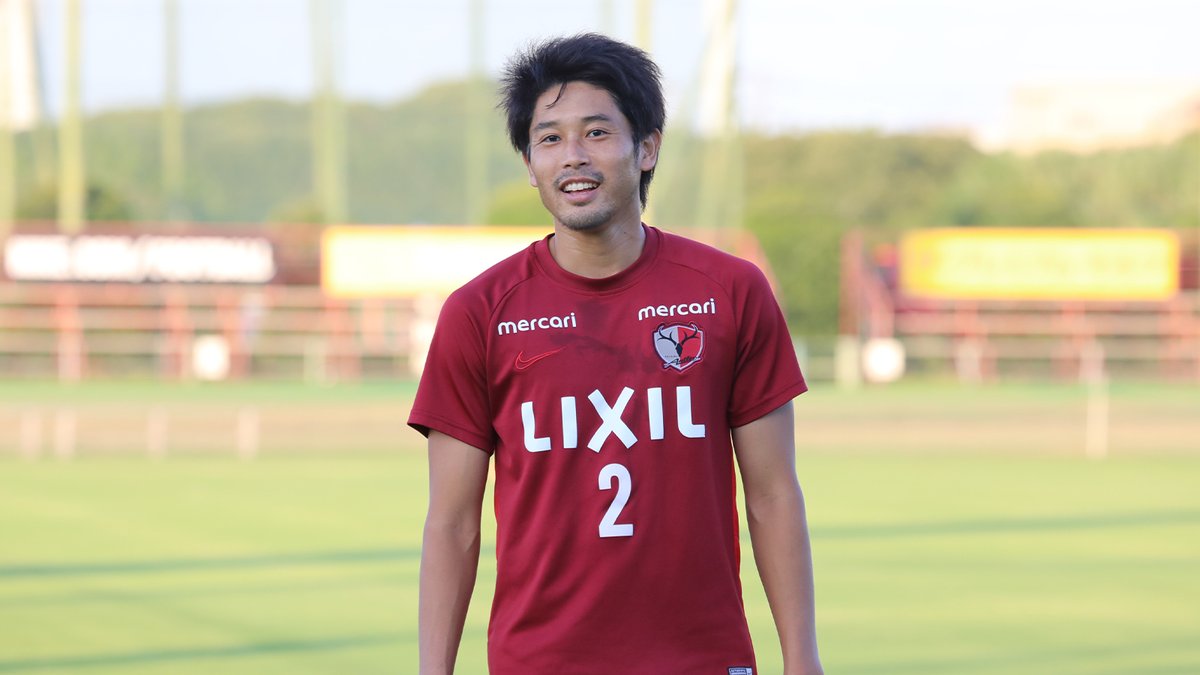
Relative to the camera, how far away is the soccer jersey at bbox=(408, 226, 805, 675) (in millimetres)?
3359

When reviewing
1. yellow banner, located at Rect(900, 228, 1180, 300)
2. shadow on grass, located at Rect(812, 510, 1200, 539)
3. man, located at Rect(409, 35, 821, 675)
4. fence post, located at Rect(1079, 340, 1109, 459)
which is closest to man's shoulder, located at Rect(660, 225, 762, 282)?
man, located at Rect(409, 35, 821, 675)

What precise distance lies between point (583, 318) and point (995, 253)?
3489 centimetres

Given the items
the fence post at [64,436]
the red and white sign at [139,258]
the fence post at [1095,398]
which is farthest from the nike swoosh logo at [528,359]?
the red and white sign at [139,258]

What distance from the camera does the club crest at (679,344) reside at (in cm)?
339

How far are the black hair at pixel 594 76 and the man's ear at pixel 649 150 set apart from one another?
1 cm

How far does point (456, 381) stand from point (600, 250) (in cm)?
36

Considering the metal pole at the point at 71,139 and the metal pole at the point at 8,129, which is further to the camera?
the metal pole at the point at 8,129

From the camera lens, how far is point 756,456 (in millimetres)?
3529

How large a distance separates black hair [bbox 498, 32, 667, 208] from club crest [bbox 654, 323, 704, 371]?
38 centimetres

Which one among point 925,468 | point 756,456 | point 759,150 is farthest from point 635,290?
point 759,150

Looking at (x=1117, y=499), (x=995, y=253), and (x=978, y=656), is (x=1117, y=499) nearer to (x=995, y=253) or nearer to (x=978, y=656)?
(x=978, y=656)

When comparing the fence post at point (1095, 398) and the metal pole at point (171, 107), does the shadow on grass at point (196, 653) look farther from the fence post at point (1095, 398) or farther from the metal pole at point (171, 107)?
the metal pole at point (171, 107)

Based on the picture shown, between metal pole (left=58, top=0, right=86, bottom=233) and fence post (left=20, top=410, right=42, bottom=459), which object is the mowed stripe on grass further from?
metal pole (left=58, top=0, right=86, bottom=233)

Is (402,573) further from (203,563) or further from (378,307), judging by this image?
(378,307)
